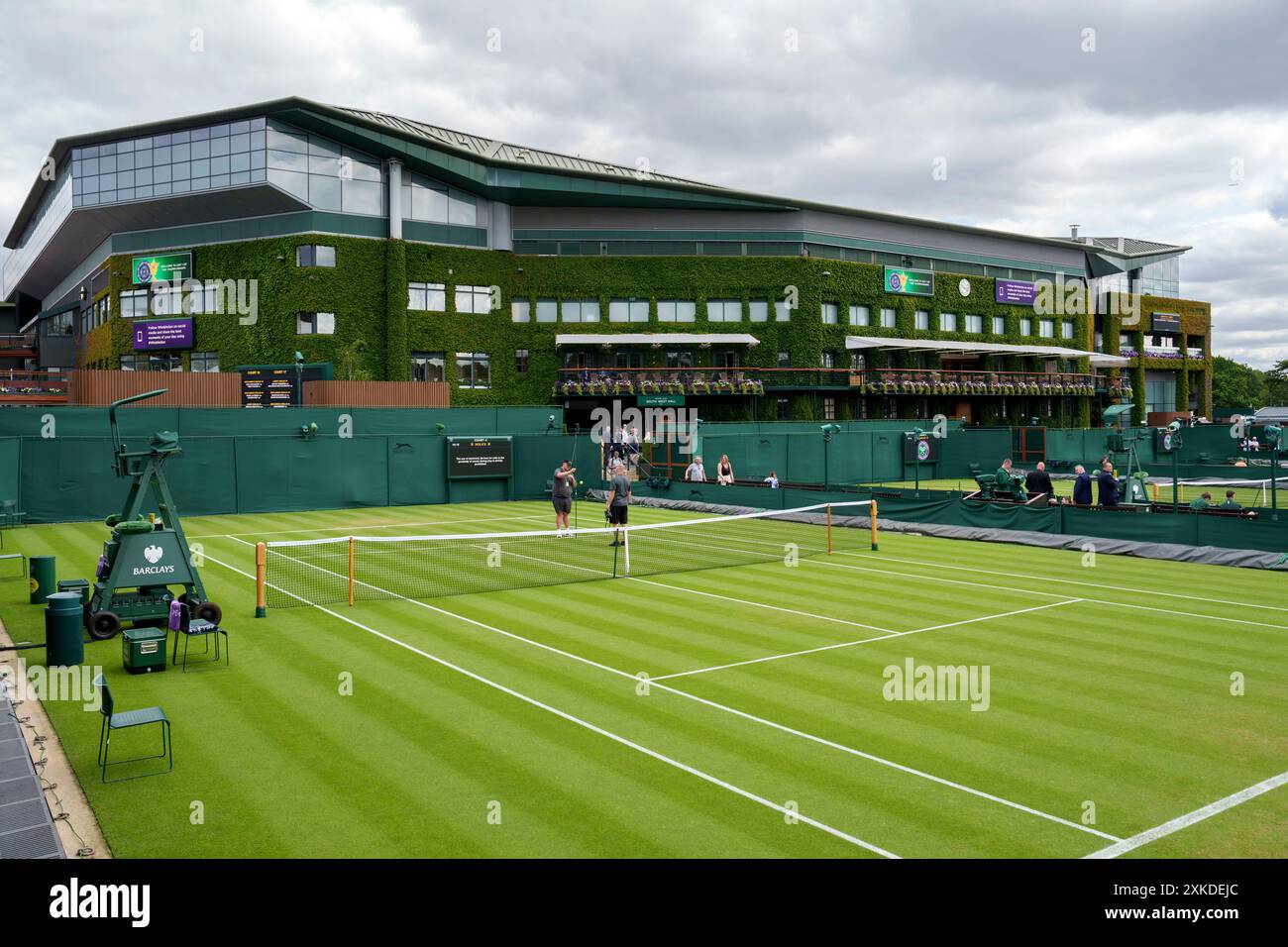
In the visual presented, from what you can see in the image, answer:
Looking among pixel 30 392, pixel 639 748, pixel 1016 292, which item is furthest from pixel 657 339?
pixel 639 748

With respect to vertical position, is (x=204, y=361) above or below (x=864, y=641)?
above

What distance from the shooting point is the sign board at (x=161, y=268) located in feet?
186

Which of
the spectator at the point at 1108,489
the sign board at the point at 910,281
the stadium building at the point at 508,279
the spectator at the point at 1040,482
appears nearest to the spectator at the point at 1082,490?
the spectator at the point at 1108,489

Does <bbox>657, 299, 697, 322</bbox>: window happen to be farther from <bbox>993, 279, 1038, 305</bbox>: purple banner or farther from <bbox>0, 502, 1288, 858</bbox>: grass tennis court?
<bbox>0, 502, 1288, 858</bbox>: grass tennis court

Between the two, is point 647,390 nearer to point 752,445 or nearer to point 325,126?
point 752,445

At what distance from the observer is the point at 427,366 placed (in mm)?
58188

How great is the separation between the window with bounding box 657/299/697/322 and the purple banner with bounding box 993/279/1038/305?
90.8ft

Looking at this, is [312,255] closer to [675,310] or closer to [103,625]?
[675,310]

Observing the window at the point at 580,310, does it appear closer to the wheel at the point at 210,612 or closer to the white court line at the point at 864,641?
the white court line at the point at 864,641

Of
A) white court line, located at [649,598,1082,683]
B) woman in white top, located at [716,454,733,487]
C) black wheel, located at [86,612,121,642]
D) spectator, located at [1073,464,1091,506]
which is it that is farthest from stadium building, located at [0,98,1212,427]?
white court line, located at [649,598,1082,683]

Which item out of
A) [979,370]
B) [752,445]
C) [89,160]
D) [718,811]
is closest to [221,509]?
[752,445]

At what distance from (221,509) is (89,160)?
3356 centimetres

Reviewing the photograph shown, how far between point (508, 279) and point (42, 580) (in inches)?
1803

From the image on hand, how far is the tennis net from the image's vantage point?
62.4ft
